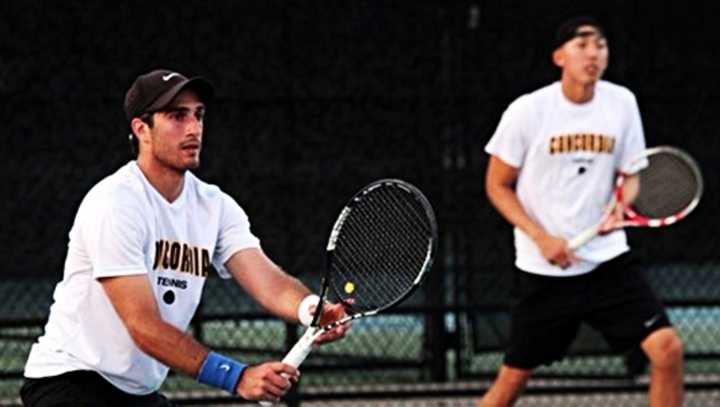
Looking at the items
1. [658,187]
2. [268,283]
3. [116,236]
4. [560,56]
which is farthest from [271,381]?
[560,56]

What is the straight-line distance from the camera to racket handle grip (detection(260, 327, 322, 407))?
192 inches

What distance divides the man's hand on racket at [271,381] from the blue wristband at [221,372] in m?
0.09

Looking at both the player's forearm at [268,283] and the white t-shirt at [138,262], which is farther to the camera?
the player's forearm at [268,283]

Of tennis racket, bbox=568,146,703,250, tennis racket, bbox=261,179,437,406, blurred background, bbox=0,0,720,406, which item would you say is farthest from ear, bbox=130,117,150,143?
blurred background, bbox=0,0,720,406

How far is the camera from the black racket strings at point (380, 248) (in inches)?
213

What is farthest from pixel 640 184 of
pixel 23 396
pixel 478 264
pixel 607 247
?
pixel 23 396

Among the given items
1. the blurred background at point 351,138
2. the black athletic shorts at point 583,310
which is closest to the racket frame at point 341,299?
the black athletic shorts at point 583,310

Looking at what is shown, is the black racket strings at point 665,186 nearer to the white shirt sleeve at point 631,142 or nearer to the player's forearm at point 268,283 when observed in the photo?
the white shirt sleeve at point 631,142

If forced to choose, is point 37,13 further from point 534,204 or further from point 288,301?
point 288,301

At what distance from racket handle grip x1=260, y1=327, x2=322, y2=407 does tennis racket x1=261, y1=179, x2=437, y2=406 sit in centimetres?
20

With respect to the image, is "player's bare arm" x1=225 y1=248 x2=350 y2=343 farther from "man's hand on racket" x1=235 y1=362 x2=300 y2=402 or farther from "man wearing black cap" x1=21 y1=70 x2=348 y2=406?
"man's hand on racket" x1=235 y1=362 x2=300 y2=402

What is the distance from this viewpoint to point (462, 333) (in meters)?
9.09

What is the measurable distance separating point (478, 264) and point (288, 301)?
3683mm

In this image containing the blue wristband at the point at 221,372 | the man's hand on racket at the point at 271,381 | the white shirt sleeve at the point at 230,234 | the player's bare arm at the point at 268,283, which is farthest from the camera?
the white shirt sleeve at the point at 230,234
